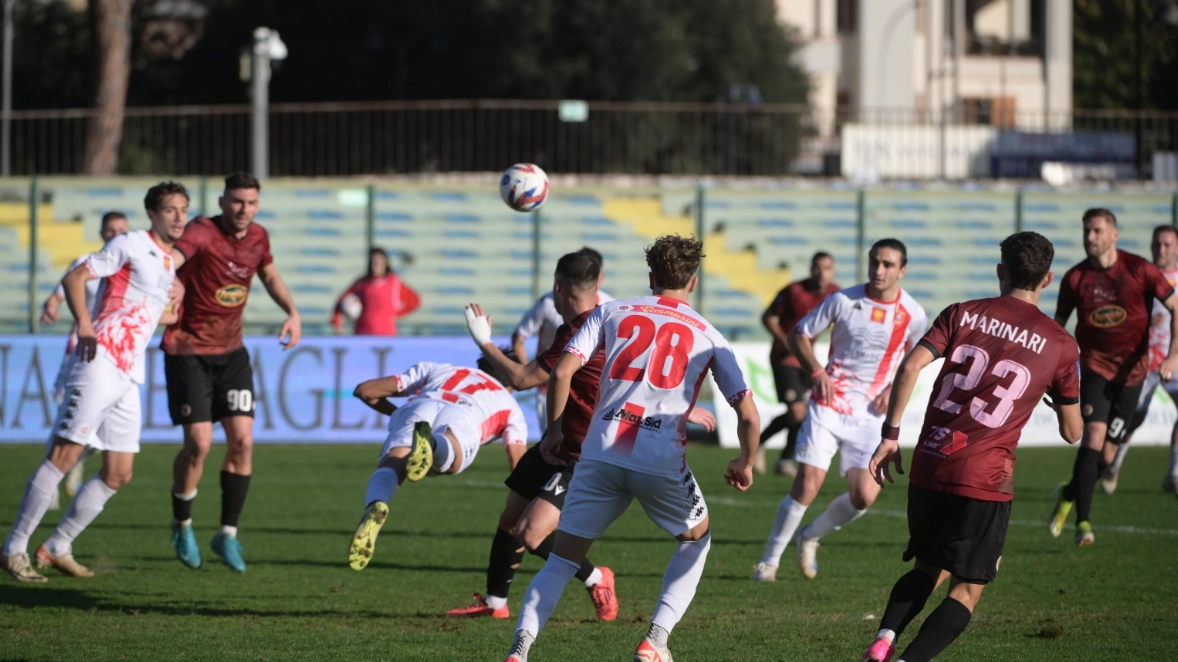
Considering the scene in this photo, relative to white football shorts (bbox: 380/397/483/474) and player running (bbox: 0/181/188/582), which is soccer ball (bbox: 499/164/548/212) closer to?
white football shorts (bbox: 380/397/483/474)

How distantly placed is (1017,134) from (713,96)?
1092 centimetres

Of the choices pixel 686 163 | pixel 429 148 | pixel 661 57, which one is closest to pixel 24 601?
pixel 429 148

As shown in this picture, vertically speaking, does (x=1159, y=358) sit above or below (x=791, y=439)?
above

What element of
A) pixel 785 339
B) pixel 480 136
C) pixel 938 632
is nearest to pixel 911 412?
pixel 785 339

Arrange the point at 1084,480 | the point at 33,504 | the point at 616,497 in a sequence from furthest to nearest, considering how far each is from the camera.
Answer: the point at 1084,480 < the point at 33,504 < the point at 616,497

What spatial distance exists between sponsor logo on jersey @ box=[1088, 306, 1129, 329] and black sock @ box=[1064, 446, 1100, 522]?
0.92 meters

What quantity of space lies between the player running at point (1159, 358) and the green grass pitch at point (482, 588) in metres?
0.28

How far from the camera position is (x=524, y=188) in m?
9.18

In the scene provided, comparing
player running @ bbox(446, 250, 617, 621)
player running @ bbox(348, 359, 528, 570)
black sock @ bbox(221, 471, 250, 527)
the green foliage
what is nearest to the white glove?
player running @ bbox(446, 250, 617, 621)

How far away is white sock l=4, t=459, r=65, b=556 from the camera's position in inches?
326

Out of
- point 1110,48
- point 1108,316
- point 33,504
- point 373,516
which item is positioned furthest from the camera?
point 1110,48

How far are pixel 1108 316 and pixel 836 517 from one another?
2782 mm

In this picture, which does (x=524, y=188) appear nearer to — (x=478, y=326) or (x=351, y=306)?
(x=478, y=326)

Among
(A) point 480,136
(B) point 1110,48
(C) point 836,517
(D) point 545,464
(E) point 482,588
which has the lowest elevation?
(E) point 482,588
